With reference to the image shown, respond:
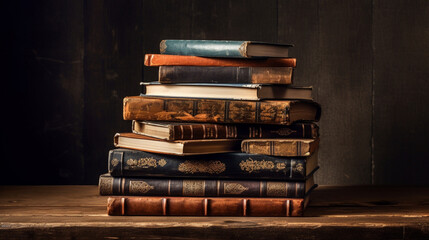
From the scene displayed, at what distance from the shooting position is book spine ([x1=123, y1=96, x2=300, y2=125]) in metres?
1.25

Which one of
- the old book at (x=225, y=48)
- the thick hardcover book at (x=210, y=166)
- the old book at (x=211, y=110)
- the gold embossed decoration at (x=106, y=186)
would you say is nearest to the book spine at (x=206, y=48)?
the old book at (x=225, y=48)

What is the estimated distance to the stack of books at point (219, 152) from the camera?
1237 mm

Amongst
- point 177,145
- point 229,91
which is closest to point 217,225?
point 177,145

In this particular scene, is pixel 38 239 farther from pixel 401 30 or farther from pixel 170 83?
pixel 401 30

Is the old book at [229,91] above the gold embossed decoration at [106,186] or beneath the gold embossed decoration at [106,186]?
above

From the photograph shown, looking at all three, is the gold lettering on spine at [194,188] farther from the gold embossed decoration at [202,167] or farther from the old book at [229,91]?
the old book at [229,91]

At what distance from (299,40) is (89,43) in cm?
63

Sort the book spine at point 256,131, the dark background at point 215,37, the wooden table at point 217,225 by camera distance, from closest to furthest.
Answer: the wooden table at point 217,225 → the book spine at point 256,131 → the dark background at point 215,37

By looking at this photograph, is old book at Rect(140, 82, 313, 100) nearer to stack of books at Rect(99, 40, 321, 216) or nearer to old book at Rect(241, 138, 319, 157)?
stack of books at Rect(99, 40, 321, 216)

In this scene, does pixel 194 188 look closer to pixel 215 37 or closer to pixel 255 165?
pixel 255 165

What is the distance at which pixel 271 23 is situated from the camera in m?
1.71

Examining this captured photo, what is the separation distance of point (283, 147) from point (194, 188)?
0.21 m

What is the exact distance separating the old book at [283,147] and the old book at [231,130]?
41mm

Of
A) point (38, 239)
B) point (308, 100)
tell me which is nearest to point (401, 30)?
point (308, 100)
